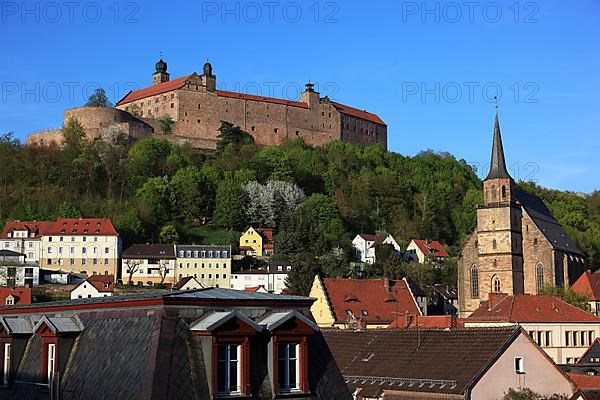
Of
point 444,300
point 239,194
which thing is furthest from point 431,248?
point 444,300

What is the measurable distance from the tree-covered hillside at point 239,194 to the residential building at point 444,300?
539 inches

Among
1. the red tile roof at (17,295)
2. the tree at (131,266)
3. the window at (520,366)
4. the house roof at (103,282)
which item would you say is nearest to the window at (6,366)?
the window at (520,366)

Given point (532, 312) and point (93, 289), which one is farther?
point (93, 289)

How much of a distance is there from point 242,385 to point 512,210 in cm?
6789

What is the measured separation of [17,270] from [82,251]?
32.4 ft

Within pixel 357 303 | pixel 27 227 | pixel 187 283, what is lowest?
pixel 357 303

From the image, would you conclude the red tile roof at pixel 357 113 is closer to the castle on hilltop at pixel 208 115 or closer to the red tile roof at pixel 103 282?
the castle on hilltop at pixel 208 115

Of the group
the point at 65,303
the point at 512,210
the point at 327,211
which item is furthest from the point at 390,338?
the point at 327,211

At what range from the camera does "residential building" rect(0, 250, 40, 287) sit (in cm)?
9438

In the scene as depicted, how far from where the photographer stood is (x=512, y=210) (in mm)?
78562

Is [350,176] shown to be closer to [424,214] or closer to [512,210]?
[424,214]

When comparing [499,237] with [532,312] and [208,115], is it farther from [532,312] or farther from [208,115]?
[208,115]

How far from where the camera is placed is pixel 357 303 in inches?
2452

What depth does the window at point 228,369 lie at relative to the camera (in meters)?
13.2
